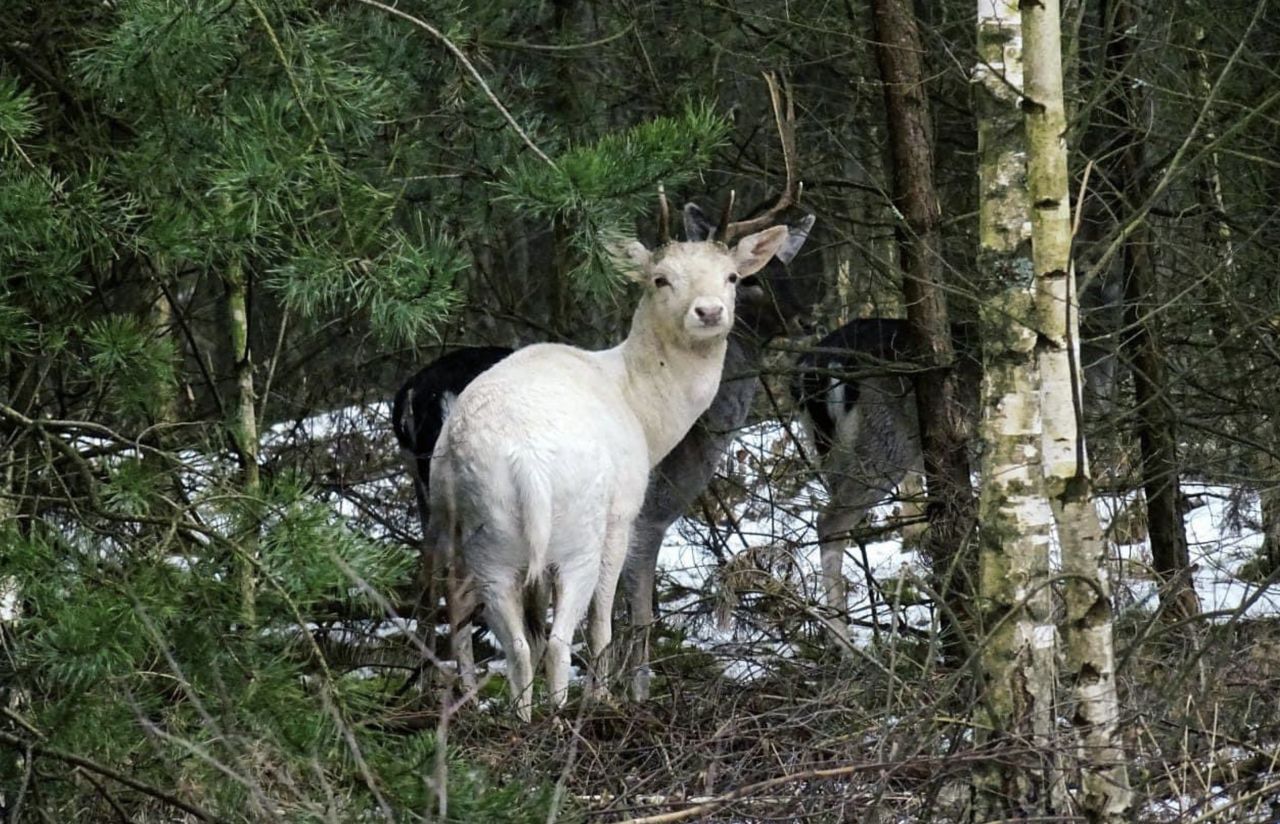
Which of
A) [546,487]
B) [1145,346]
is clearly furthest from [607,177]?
[1145,346]

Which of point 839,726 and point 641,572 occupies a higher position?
point 641,572

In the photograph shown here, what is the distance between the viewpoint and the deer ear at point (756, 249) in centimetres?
748

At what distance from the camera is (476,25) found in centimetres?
711

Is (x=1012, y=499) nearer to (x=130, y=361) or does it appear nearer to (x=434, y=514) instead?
(x=130, y=361)

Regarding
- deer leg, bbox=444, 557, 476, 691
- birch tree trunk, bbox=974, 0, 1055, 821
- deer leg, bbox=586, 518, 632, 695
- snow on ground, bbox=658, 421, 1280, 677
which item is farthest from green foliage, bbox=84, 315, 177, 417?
snow on ground, bbox=658, 421, 1280, 677

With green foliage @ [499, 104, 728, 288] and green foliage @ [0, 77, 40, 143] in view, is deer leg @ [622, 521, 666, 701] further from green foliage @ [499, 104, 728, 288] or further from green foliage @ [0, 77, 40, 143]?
green foliage @ [0, 77, 40, 143]

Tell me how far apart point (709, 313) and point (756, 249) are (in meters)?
0.59

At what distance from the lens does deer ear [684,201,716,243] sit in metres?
8.04

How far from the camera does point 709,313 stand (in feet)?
23.2

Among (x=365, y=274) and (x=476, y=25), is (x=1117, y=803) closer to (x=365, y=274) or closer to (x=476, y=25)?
(x=365, y=274)

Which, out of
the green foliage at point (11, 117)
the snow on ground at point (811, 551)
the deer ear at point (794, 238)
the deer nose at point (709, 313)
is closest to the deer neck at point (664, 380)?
the deer nose at point (709, 313)

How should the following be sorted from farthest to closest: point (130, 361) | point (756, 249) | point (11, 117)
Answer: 1. point (756, 249)
2. point (130, 361)
3. point (11, 117)

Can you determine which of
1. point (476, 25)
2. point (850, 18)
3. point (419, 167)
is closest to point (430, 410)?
point (419, 167)

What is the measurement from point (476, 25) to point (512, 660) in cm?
252
